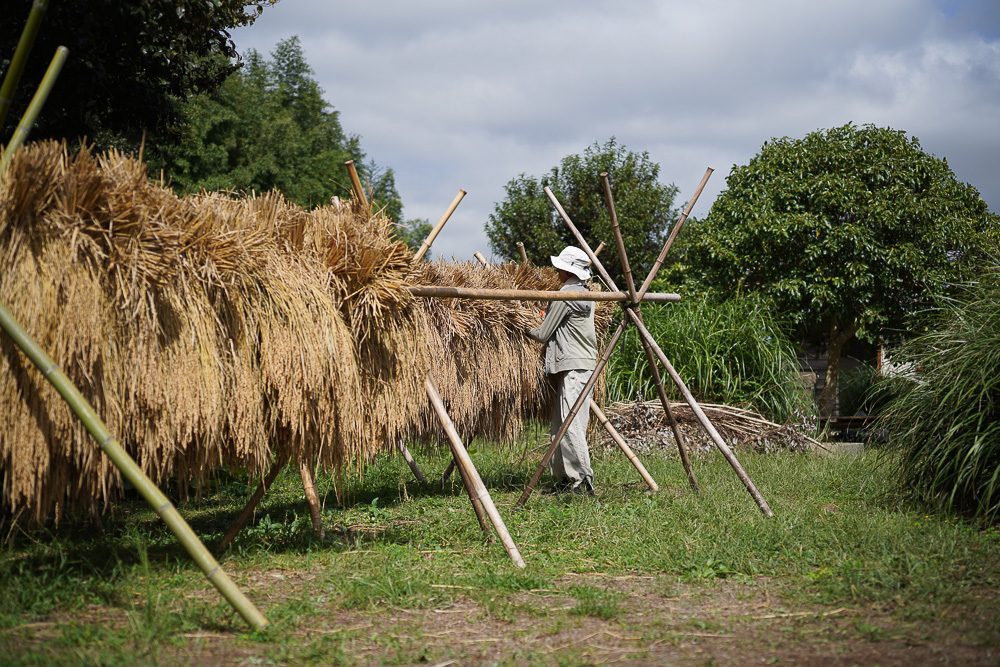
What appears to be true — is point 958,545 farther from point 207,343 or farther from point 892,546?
point 207,343

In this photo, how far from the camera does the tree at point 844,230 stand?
436 inches

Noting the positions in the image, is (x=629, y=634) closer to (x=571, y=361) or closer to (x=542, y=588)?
(x=542, y=588)

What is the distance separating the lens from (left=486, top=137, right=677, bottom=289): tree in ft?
56.3

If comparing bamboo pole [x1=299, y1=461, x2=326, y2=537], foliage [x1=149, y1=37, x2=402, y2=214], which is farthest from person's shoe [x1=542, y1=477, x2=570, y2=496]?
foliage [x1=149, y1=37, x2=402, y2=214]

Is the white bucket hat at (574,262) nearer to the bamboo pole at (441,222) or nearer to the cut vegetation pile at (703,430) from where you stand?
the bamboo pole at (441,222)

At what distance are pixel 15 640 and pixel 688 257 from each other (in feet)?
35.9

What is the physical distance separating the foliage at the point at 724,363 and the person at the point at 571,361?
10.7 feet

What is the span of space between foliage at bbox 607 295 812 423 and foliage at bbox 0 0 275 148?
5.86 m

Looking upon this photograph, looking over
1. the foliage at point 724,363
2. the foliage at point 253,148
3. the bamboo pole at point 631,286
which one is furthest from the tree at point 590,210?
the bamboo pole at point 631,286

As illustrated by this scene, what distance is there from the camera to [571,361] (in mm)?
6289

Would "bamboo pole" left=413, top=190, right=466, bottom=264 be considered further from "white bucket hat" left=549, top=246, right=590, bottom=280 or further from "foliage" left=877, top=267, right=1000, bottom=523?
"foliage" left=877, top=267, right=1000, bottom=523

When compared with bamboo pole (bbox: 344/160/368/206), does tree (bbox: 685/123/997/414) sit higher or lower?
higher

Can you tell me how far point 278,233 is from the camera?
13.8 ft

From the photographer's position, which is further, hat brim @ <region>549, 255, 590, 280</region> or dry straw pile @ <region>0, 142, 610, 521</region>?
hat brim @ <region>549, 255, 590, 280</region>
